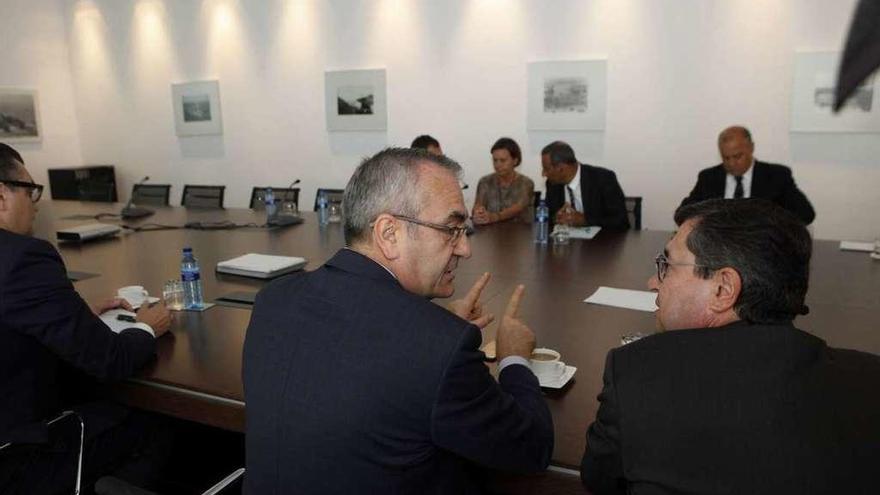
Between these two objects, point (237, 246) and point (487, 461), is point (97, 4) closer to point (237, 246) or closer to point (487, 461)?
point (237, 246)

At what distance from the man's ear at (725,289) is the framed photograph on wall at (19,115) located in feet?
28.3

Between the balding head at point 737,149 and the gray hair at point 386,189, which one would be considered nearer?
the gray hair at point 386,189

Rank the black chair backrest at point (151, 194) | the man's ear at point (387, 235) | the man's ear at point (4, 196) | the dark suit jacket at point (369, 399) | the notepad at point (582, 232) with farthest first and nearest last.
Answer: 1. the black chair backrest at point (151, 194)
2. the notepad at point (582, 232)
3. the man's ear at point (4, 196)
4. the man's ear at point (387, 235)
5. the dark suit jacket at point (369, 399)

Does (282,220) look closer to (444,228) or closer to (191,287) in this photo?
(191,287)

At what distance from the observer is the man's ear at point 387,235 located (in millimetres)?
1319

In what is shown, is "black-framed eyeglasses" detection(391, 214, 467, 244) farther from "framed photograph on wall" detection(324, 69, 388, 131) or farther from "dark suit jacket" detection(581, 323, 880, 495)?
"framed photograph on wall" detection(324, 69, 388, 131)

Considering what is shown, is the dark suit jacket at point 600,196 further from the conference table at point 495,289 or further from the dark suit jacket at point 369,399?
the dark suit jacket at point 369,399

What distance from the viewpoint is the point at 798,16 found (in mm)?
4895

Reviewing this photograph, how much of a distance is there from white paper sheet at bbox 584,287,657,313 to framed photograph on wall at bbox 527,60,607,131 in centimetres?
344

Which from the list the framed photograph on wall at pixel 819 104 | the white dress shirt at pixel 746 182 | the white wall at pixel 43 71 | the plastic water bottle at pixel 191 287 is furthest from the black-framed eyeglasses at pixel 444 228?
the white wall at pixel 43 71

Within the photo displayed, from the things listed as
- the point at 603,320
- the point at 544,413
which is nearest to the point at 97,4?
the point at 603,320

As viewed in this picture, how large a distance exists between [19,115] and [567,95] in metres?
6.58

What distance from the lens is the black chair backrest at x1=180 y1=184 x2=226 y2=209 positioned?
5750mm

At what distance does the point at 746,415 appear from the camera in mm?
941
